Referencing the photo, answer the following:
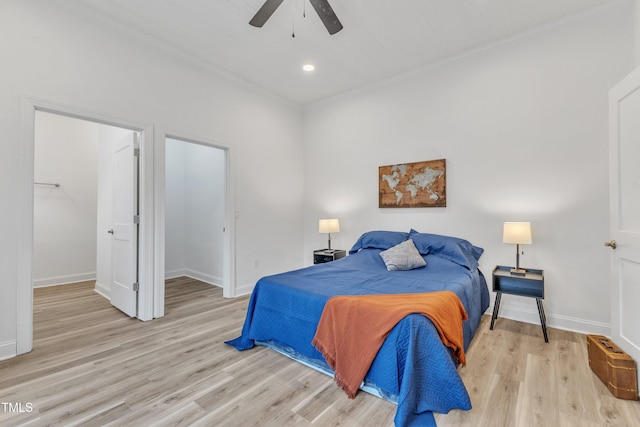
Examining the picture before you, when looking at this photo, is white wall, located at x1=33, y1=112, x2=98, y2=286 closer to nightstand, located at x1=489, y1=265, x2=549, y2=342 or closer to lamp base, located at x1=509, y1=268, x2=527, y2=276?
nightstand, located at x1=489, y1=265, x2=549, y2=342

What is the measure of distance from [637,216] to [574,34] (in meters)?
1.99

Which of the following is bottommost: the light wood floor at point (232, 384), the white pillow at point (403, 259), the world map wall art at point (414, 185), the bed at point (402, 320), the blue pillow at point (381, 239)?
the light wood floor at point (232, 384)

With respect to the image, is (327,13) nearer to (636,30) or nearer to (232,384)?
(636,30)

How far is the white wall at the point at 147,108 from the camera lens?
7.42ft

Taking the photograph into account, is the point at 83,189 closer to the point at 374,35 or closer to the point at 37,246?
the point at 37,246

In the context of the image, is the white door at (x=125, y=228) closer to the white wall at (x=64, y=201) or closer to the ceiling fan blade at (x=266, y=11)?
the ceiling fan blade at (x=266, y=11)

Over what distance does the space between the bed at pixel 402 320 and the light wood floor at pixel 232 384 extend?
155mm

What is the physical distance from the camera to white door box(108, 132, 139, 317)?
3090 millimetres

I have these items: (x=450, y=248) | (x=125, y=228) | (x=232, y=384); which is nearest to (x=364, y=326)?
(x=232, y=384)

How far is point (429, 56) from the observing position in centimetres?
343

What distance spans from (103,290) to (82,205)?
183 cm

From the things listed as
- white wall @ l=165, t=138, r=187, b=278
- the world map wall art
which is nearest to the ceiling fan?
the world map wall art

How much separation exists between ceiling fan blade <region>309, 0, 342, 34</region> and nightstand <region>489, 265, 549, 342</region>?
2.63 m

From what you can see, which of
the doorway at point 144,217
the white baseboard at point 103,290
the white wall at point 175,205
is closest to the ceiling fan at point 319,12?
the doorway at point 144,217
